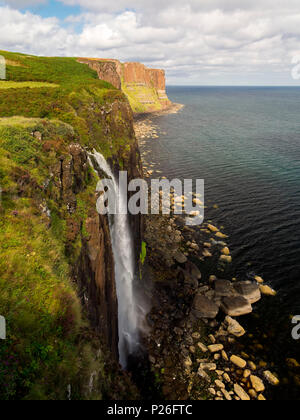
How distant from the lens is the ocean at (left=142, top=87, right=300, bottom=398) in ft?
79.7

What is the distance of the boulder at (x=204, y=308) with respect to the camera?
73.6 ft

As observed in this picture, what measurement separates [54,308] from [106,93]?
27000mm

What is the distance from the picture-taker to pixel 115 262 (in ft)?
64.4

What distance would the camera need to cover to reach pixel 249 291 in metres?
24.2

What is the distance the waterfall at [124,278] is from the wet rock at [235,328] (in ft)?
28.7

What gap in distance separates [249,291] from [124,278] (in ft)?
44.7

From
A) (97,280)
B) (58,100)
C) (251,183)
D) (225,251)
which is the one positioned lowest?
(225,251)

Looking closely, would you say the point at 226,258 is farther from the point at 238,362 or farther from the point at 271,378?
the point at 271,378

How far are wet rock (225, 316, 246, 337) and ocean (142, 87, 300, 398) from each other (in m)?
2.21

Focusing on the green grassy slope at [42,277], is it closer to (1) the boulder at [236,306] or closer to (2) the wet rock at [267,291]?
(1) the boulder at [236,306]

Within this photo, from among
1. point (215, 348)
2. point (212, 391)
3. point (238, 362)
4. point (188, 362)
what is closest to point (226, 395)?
point (212, 391)
